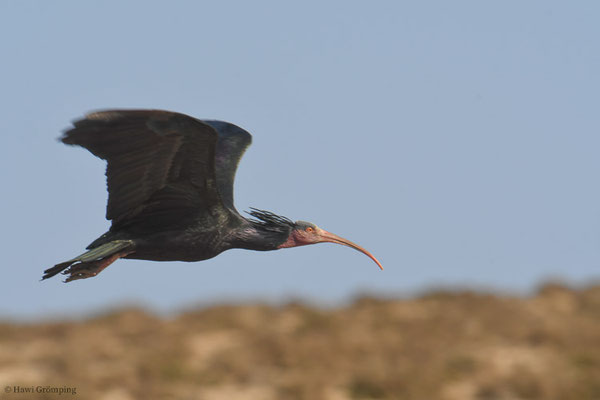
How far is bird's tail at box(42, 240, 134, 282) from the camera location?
9.62 m

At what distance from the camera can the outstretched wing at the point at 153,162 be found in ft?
29.7

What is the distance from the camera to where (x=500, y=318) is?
61.3 feet

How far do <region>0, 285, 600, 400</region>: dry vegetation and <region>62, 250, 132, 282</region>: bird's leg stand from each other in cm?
585

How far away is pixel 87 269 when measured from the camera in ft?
32.4

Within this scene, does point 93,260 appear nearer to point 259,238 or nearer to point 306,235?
point 259,238

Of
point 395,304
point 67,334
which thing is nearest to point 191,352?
point 67,334

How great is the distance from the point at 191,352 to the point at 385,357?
324cm

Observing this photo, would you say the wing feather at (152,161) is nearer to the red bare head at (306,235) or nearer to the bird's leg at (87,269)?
the bird's leg at (87,269)

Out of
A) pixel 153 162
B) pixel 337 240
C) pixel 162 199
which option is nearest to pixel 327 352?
pixel 337 240

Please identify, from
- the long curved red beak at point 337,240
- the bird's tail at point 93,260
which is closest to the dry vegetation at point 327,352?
the long curved red beak at point 337,240

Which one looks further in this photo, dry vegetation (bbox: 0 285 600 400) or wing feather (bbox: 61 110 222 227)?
dry vegetation (bbox: 0 285 600 400)

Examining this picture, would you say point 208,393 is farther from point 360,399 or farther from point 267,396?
point 360,399

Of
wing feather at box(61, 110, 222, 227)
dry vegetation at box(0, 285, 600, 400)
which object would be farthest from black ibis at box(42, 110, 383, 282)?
dry vegetation at box(0, 285, 600, 400)

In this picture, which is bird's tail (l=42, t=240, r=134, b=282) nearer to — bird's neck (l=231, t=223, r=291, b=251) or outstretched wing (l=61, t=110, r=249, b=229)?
outstretched wing (l=61, t=110, r=249, b=229)
